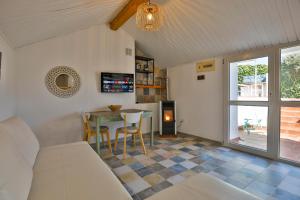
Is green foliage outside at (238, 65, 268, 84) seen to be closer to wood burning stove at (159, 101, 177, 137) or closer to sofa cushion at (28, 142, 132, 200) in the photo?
wood burning stove at (159, 101, 177, 137)

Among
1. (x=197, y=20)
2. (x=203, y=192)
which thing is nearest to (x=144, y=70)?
(x=197, y=20)

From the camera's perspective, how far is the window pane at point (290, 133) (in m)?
2.41

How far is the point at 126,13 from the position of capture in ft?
9.16

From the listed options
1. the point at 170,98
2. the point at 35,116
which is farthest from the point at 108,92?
the point at 170,98

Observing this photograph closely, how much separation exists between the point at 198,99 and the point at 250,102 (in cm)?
113

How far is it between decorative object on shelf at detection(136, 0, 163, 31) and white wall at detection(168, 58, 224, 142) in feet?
6.23

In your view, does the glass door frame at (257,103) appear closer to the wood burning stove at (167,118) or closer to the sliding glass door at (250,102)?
the sliding glass door at (250,102)

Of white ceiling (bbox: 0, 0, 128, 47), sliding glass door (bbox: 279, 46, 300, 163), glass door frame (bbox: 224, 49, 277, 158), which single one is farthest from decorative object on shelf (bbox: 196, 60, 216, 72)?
white ceiling (bbox: 0, 0, 128, 47)

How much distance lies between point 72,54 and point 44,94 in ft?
3.09

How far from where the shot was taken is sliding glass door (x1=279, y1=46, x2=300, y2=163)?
2.38 m

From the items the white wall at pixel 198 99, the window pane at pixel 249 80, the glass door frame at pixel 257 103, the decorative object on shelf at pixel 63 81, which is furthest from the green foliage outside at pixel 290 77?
the decorative object on shelf at pixel 63 81

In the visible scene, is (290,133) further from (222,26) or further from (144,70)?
(144,70)

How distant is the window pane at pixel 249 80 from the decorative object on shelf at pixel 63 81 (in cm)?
320

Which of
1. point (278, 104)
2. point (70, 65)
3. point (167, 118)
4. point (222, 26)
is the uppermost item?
point (222, 26)
